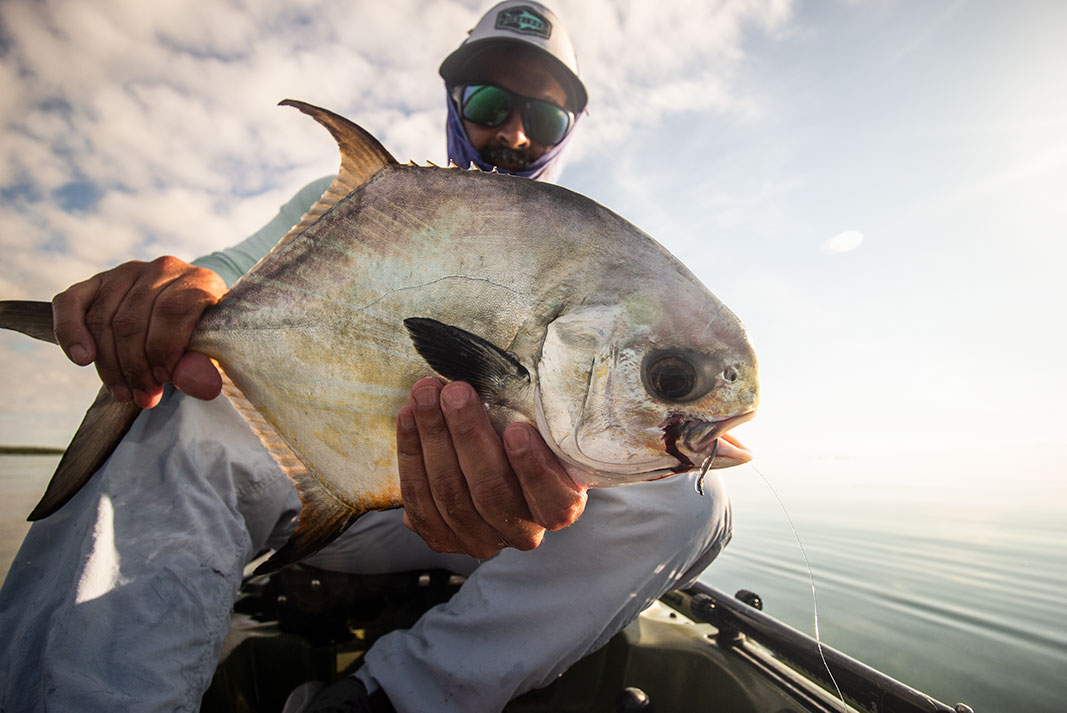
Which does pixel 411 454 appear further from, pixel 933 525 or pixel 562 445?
pixel 933 525

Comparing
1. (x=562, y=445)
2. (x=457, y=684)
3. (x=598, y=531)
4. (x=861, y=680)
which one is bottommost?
(x=457, y=684)

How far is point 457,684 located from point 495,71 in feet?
12.7

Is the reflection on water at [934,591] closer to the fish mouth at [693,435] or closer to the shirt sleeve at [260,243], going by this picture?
the fish mouth at [693,435]

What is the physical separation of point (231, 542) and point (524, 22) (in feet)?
13.0

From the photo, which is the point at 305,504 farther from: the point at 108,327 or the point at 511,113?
the point at 511,113

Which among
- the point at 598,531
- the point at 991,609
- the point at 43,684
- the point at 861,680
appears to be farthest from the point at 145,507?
the point at 991,609

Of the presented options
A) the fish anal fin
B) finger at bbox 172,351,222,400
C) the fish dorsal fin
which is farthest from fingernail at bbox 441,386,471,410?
the fish anal fin

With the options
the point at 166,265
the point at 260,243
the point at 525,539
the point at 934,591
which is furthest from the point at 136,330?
the point at 934,591

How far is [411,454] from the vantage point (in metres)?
1.43

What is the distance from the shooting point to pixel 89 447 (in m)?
1.56

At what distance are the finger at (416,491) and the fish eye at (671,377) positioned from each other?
25.9 inches

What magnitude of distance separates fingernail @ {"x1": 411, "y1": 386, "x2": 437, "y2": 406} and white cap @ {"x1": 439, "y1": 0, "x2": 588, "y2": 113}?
3271 mm

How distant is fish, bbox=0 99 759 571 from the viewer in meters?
1.19

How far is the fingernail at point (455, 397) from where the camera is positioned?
4.20ft
